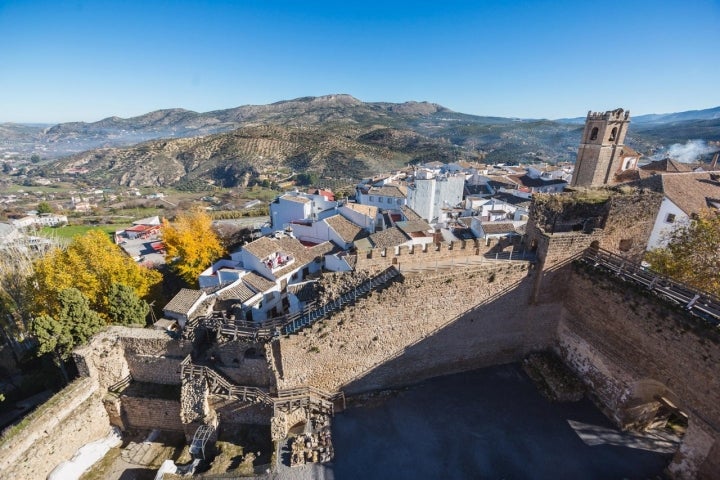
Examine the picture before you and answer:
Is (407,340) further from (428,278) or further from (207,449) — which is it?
(207,449)

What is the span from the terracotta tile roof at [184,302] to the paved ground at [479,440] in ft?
36.6

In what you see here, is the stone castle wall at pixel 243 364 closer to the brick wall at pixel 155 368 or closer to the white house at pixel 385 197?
the brick wall at pixel 155 368

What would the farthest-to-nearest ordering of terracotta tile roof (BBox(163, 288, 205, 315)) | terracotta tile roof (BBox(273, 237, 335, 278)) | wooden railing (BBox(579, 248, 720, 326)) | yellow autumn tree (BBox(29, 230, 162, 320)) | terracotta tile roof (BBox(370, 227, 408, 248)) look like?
terracotta tile roof (BBox(273, 237, 335, 278)) < terracotta tile roof (BBox(370, 227, 408, 248)) < yellow autumn tree (BBox(29, 230, 162, 320)) < terracotta tile roof (BBox(163, 288, 205, 315)) < wooden railing (BBox(579, 248, 720, 326))

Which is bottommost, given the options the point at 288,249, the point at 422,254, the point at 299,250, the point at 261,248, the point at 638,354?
the point at 299,250

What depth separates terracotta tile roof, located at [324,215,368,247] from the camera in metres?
27.1

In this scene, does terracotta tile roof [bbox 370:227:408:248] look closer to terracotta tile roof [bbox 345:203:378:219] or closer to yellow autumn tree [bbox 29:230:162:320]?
terracotta tile roof [bbox 345:203:378:219]

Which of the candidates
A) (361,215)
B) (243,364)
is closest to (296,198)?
(361,215)

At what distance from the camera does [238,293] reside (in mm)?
20766

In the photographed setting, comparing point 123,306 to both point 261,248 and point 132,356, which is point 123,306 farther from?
point 261,248

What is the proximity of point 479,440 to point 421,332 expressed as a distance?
4.33 meters

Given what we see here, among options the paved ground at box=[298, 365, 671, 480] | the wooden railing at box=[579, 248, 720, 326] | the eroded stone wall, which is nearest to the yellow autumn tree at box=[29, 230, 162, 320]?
the paved ground at box=[298, 365, 671, 480]

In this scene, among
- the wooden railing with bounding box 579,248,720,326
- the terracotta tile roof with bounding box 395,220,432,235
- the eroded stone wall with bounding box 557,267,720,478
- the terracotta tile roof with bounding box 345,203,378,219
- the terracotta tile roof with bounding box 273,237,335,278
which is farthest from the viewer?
the terracotta tile roof with bounding box 345,203,378,219

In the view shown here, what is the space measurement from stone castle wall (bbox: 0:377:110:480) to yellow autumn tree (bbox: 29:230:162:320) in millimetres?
5872

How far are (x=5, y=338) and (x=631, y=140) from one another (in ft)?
587
